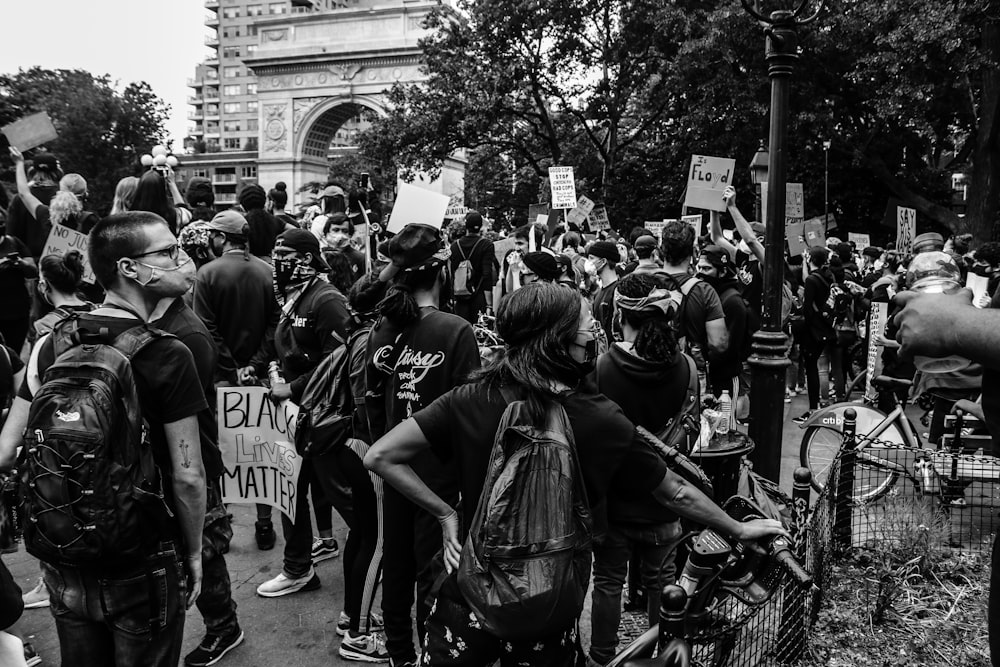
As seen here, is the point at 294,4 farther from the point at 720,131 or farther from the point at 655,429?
the point at 655,429

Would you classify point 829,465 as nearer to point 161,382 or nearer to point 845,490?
point 845,490

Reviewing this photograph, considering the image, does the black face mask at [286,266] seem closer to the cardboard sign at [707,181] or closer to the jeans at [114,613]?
the jeans at [114,613]

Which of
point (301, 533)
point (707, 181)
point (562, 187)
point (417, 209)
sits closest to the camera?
point (417, 209)

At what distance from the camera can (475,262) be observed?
31.3ft

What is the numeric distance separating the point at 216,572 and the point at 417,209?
2017mm

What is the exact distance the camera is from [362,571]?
3.89 meters

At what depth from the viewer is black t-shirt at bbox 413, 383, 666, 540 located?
2.29 metres

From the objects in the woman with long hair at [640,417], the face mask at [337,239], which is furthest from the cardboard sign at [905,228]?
the woman with long hair at [640,417]

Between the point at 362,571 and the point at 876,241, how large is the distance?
26741 mm

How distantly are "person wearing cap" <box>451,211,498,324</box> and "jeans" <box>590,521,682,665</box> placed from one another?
6022 millimetres

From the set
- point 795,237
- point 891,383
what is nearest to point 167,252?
point 891,383

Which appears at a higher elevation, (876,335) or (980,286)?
(980,286)

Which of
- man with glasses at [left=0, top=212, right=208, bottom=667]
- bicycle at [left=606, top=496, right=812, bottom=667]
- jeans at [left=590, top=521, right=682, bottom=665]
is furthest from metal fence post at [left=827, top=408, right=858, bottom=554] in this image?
man with glasses at [left=0, top=212, right=208, bottom=667]

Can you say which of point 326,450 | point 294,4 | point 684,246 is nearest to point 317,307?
point 326,450
